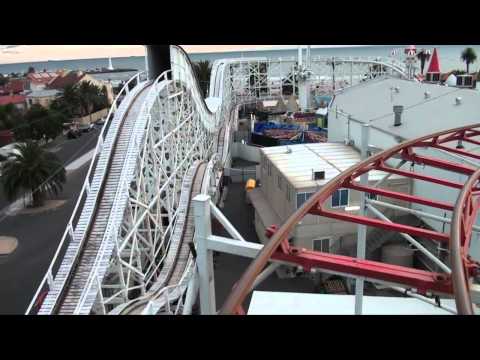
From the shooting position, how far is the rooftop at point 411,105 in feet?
63.3

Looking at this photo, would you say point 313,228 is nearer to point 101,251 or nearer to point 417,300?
point 417,300

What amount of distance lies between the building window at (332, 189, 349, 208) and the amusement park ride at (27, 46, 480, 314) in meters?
1.77

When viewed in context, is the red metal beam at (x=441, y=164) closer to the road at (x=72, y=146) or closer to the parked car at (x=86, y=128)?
the road at (x=72, y=146)

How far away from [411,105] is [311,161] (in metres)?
7.56

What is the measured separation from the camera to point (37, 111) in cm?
4469

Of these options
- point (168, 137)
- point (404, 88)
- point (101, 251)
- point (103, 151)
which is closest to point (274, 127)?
point (404, 88)

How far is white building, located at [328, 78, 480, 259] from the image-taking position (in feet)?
54.4

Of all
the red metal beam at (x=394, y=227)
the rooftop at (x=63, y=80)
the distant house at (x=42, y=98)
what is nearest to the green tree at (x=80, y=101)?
the distant house at (x=42, y=98)

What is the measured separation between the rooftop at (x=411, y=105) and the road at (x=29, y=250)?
673 inches

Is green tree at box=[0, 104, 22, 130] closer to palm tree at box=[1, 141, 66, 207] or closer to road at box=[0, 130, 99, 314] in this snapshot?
road at box=[0, 130, 99, 314]

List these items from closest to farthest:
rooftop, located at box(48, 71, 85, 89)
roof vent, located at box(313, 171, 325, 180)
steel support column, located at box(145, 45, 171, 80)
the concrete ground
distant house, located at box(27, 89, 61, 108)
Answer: the concrete ground → roof vent, located at box(313, 171, 325, 180) → steel support column, located at box(145, 45, 171, 80) → distant house, located at box(27, 89, 61, 108) → rooftop, located at box(48, 71, 85, 89)

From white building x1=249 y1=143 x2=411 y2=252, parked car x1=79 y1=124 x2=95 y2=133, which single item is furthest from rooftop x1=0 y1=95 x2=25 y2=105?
white building x1=249 y1=143 x2=411 y2=252

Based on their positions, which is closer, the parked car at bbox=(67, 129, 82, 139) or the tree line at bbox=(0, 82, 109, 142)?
the tree line at bbox=(0, 82, 109, 142)

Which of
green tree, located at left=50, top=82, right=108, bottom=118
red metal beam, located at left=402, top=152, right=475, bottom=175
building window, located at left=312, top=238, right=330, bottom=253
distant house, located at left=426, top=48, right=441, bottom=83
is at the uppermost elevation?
distant house, located at left=426, top=48, right=441, bottom=83
